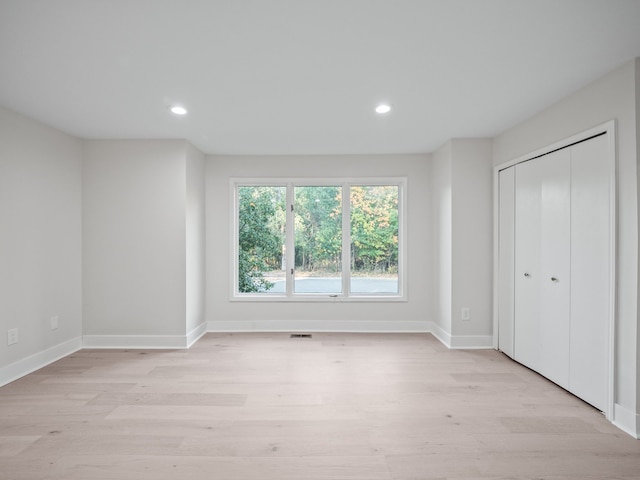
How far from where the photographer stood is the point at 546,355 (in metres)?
3.24

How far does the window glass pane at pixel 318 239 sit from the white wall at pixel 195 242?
4.18 feet

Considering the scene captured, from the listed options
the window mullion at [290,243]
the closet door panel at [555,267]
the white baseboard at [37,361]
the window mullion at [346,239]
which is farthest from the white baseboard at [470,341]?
the white baseboard at [37,361]

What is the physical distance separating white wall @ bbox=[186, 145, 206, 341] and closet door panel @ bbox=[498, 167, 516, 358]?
364cm

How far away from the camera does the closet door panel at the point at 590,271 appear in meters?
2.55

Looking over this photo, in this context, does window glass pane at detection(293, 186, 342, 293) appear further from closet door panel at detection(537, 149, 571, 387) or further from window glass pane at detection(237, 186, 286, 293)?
closet door panel at detection(537, 149, 571, 387)

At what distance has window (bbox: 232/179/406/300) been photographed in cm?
496

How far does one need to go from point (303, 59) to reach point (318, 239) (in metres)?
2.97

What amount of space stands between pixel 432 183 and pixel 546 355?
8.10ft

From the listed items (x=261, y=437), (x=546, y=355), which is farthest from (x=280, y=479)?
(x=546, y=355)

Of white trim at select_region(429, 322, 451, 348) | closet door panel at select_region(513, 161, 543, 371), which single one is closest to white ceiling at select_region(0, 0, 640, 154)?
closet door panel at select_region(513, 161, 543, 371)

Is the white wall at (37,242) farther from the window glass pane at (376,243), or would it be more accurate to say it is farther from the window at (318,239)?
the window glass pane at (376,243)

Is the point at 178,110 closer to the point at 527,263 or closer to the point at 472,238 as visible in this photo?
the point at 472,238

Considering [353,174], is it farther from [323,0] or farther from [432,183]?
[323,0]

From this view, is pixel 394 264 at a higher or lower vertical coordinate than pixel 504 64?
lower
